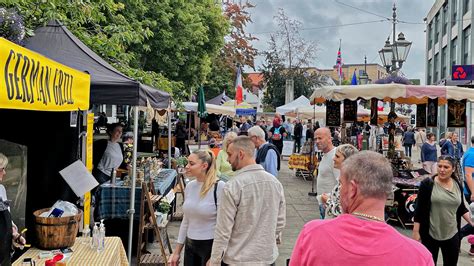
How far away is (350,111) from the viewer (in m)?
11.6

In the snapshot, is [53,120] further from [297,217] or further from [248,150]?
[297,217]

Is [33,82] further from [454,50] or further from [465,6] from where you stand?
[454,50]

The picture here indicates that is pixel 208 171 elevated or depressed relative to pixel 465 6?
depressed

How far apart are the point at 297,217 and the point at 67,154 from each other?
17.1 ft

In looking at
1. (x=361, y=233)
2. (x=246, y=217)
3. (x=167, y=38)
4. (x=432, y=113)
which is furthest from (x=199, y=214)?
(x=167, y=38)

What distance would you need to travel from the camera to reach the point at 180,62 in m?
18.6

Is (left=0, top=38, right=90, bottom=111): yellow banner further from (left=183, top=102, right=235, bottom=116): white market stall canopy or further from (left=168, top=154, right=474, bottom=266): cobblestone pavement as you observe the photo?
(left=183, top=102, right=235, bottom=116): white market stall canopy

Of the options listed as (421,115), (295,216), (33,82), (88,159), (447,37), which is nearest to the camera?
(33,82)

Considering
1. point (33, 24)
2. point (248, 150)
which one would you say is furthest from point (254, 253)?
point (33, 24)

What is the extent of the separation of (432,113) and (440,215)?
650 cm

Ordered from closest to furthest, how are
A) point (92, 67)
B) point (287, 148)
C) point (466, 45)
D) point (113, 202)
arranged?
1. point (92, 67)
2. point (113, 202)
3. point (287, 148)
4. point (466, 45)

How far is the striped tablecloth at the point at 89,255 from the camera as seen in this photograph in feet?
13.1

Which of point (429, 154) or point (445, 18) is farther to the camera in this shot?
point (445, 18)

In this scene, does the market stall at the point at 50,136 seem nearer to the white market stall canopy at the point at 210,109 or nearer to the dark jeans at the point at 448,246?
the dark jeans at the point at 448,246
